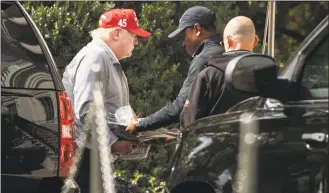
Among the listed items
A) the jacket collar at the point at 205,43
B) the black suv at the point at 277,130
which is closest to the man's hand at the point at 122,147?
the jacket collar at the point at 205,43

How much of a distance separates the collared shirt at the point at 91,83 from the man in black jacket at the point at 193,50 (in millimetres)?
257

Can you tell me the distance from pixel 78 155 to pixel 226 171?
1.99 metres

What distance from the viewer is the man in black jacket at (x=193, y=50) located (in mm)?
6871

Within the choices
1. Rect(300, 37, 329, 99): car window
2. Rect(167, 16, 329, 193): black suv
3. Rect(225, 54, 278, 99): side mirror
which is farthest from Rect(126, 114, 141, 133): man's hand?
Rect(300, 37, 329, 99): car window

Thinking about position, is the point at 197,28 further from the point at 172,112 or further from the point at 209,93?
the point at 209,93

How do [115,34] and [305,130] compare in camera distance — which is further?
[115,34]

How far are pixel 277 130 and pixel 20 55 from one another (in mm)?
2015

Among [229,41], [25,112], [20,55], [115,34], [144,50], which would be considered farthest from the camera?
[144,50]

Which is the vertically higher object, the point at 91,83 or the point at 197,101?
the point at 91,83

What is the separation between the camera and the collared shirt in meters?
6.64

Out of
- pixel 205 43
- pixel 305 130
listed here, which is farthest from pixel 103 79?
pixel 305 130

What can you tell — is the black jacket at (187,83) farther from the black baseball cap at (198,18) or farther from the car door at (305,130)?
the car door at (305,130)

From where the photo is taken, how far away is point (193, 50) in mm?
7156

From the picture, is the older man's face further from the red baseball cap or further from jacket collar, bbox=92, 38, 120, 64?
jacket collar, bbox=92, 38, 120, 64
